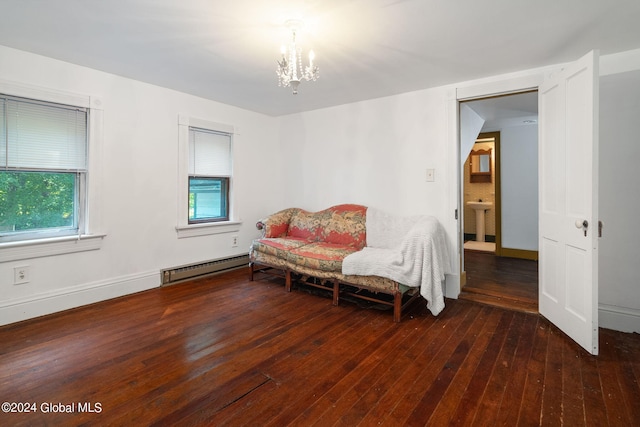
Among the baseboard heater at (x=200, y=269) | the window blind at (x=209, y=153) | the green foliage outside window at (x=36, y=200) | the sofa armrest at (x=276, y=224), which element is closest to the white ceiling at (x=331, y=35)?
the window blind at (x=209, y=153)

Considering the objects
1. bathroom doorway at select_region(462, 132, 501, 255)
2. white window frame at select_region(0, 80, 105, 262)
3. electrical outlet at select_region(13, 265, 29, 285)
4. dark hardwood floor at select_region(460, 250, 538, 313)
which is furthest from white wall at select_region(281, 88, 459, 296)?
bathroom doorway at select_region(462, 132, 501, 255)

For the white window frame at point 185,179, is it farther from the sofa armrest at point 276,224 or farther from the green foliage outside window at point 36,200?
the green foliage outside window at point 36,200

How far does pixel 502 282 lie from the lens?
382 cm

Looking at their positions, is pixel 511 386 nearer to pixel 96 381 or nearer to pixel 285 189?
pixel 96 381

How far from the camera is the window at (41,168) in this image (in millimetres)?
2701

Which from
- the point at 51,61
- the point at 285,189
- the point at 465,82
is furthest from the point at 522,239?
the point at 51,61

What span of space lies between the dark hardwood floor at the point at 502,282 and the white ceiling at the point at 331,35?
7.49 ft

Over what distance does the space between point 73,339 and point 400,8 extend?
3.37 m

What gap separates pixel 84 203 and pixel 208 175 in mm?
1439

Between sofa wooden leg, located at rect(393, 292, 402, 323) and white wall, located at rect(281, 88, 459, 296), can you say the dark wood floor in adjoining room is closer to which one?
sofa wooden leg, located at rect(393, 292, 402, 323)

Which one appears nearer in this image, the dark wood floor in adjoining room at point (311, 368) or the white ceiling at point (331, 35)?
the dark wood floor in adjoining room at point (311, 368)

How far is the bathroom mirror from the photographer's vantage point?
6.48 meters

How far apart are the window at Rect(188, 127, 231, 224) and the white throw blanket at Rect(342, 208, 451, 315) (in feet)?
7.36

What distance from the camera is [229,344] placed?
2367 mm
